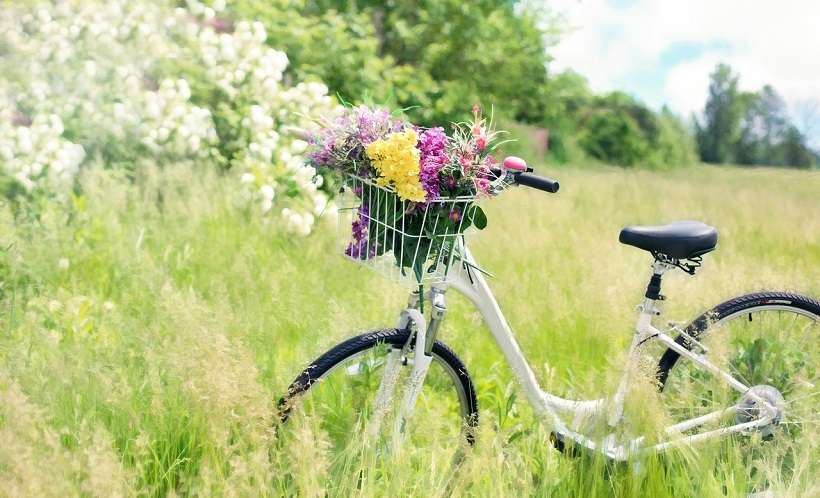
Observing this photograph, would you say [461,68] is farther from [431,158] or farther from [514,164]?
[431,158]

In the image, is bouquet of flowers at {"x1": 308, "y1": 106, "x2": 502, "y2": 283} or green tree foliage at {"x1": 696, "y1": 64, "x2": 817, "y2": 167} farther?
green tree foliage at {"x1": 696, "y1": 64, "x2": 817, "y2": 167}

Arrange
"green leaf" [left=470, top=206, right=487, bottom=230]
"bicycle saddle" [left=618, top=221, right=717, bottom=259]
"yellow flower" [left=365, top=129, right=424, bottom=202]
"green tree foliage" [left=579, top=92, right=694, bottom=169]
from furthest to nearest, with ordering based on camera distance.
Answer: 1. "green tree foliage" [left=579, top=92, right=694, bottom=169]
2. "bicycle saddle" [left=618, top=221, right=717, bottom=259]
3. "green leaf" [left=470, top=206, right=487, bottom=230]
4. "yellow flower" [left=365, top=129, right=424, bottom=202]

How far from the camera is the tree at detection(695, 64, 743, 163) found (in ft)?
44.8

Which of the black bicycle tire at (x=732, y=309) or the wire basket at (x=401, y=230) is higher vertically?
the wire basket at (x=401, y=230)

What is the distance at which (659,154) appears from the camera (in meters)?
15.7

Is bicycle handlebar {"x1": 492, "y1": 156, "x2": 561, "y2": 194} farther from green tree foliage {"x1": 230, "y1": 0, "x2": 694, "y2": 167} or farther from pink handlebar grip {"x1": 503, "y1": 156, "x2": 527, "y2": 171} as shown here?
green tree foliage {"x1": 230, "y1": 0, "x2": 694, "y2": 167}

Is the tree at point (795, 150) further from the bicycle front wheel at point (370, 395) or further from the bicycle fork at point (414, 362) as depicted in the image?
the bicycle fork at point (414, 362)

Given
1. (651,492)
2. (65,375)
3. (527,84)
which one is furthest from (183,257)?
(527,84)

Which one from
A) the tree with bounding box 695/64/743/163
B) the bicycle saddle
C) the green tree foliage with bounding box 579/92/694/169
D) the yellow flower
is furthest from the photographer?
the green tree foliage with bounding box 579/92/694/169

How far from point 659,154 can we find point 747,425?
13.3 metres

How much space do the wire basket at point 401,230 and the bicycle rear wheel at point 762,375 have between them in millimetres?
929

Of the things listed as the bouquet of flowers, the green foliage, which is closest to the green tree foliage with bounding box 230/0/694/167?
the green foliage

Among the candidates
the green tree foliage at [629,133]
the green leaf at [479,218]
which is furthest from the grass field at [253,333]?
the green tree foliage at [629,133]

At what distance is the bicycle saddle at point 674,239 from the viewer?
2854 mm
